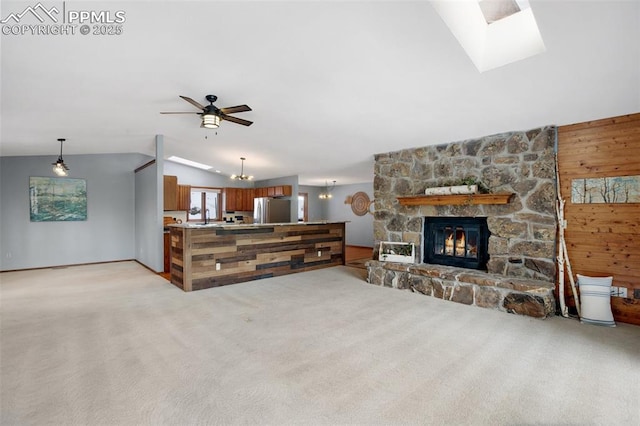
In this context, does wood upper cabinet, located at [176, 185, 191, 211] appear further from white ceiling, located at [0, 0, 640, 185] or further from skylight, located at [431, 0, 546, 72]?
skylight, located at [431, 0, 546, 72]

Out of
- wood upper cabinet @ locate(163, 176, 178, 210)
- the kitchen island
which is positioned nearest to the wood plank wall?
the kitchen island

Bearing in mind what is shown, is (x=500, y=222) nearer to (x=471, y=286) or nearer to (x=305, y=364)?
(x=471, y=286)

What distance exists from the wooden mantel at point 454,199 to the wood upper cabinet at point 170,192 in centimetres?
583

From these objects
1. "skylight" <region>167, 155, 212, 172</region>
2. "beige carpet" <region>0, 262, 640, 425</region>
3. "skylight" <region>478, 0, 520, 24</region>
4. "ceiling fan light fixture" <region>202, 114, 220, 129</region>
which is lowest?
"beige carpet" <region>0, 262, 640, 425</region>

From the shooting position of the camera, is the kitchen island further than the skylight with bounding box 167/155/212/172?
No

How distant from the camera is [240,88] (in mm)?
3471

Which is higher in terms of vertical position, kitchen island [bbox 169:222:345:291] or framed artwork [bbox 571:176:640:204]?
framed artwork [bbox 571:176:640:204]

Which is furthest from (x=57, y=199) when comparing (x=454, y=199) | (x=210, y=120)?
(x=454, y=199)

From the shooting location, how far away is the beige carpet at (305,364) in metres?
1.86

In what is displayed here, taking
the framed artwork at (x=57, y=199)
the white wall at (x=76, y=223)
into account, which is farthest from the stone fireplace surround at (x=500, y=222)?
the framed artwork at (x=57, y=199)

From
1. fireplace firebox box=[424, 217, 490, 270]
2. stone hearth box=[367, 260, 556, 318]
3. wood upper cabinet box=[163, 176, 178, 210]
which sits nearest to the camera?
stone hearth box=[367, 260, 556, 318]

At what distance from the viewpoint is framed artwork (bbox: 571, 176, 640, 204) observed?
3.42m

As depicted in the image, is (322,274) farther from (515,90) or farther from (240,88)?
(515,90)

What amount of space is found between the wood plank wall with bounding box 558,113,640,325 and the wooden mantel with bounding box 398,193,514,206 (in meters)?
0.70
